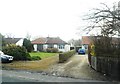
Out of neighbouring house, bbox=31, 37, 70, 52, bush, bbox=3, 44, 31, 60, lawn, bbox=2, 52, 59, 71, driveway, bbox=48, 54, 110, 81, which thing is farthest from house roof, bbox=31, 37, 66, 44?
driveway, bbox=48, 54, 110, 81

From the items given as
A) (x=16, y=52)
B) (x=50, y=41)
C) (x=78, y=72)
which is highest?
(x=50, y=41)

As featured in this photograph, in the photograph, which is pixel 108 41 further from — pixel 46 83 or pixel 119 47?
pixel 46 83

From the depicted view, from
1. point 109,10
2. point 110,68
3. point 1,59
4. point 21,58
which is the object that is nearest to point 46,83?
point 110,68

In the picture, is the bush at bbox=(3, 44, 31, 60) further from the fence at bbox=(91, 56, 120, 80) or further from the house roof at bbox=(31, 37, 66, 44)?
the house roof at bbox=(31, 37, 66, 44)

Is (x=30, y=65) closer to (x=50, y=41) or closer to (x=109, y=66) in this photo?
(x=109, y=66)

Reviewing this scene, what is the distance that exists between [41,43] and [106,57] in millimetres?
57073

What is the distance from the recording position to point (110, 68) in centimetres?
2019

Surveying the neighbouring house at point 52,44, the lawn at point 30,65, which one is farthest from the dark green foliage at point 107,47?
the neighbouring house at point 52,44

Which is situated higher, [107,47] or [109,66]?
[107,47]

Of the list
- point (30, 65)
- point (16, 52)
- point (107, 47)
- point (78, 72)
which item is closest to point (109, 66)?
point (107, 47)

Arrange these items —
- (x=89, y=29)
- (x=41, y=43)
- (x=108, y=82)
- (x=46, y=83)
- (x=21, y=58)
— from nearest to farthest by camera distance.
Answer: (x=46, y=83) → (x=108, y=82) → (x=89, y=29) → (x=21, y=58) → (x=41, y=43)

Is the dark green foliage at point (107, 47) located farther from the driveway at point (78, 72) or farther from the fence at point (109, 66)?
the driveway at point (78, 72)

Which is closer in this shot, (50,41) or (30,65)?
(30,65)

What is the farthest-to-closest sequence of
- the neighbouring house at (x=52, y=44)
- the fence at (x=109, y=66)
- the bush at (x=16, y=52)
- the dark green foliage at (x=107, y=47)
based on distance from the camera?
1. the neighbouring house at (x=52, y=44)
2. the bush at (x=16, y=52)
3. the dark green foliage at (x=107, y=47)
4. the fence at (x=109, y=66)
